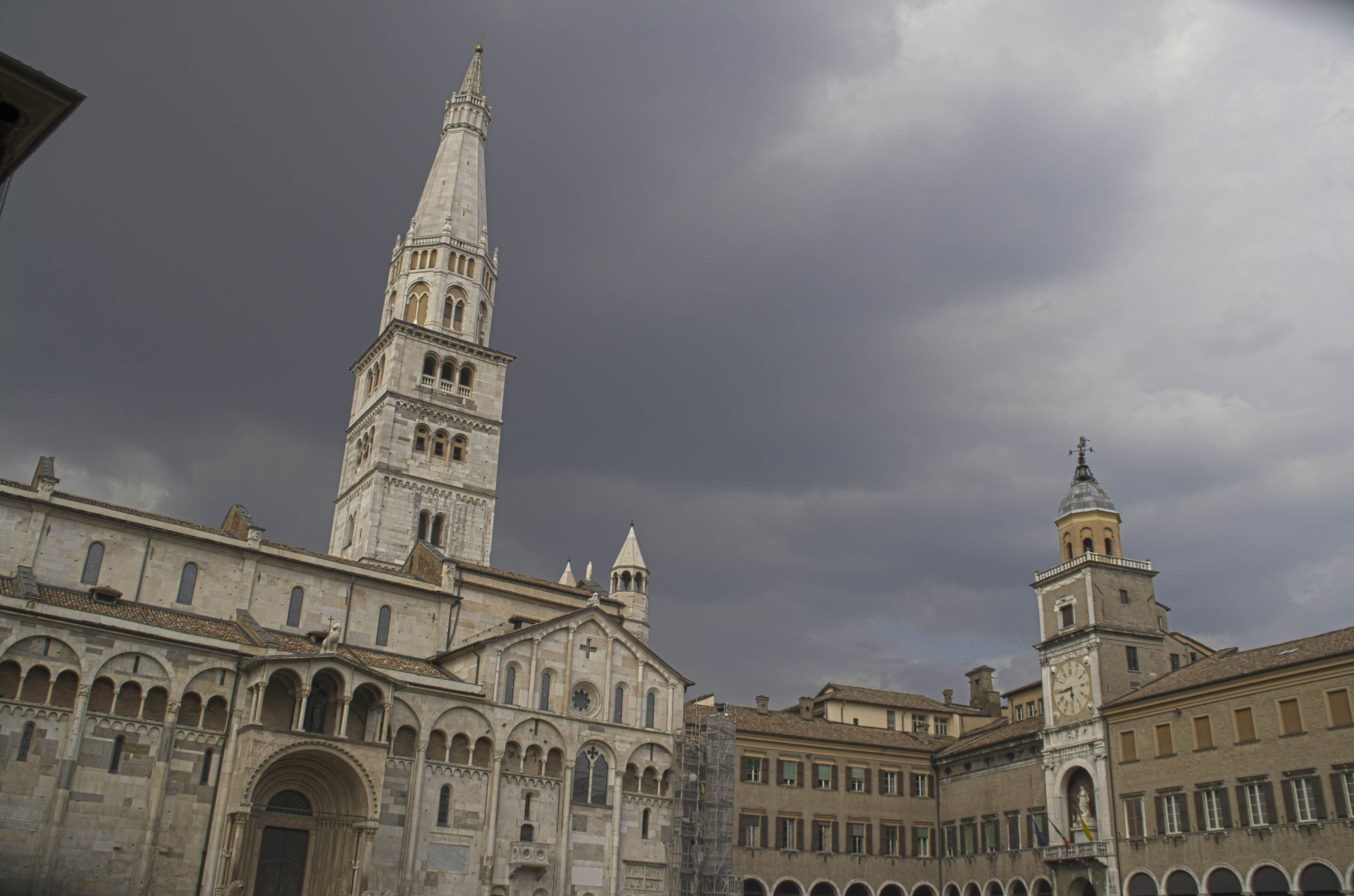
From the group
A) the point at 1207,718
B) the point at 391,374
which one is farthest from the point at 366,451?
the point at 1207,718

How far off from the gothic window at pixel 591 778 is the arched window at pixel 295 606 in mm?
12429

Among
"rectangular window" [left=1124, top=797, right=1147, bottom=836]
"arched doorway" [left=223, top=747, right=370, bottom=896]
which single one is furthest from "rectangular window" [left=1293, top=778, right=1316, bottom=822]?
"arched doorway" [left=223, top=747, right=370, bottom=896]

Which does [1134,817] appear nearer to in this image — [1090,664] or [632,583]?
[1090,664]

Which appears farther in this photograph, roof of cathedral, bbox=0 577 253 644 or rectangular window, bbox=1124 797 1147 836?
rectangular window, bbox=1124 797 1147 836

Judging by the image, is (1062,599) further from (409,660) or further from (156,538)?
(156,538)

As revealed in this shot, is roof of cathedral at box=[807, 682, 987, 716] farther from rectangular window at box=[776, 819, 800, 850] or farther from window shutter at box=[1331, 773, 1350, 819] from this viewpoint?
window shutter at box=[1331, 773, 1350, 819]

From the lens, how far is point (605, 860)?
41.7 metres

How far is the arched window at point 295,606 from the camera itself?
4138 centimetres

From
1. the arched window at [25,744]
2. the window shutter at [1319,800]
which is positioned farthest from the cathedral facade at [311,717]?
the window shutter at [1319,800]

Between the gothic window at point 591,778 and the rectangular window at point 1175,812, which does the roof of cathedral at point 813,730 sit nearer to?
the gothic window at point 591,778

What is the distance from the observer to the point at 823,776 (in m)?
53.5

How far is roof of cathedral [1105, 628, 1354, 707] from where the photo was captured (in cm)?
3788

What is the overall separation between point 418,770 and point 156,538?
13.0 metres

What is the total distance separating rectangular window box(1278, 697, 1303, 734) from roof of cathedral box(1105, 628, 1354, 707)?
1255 mm
